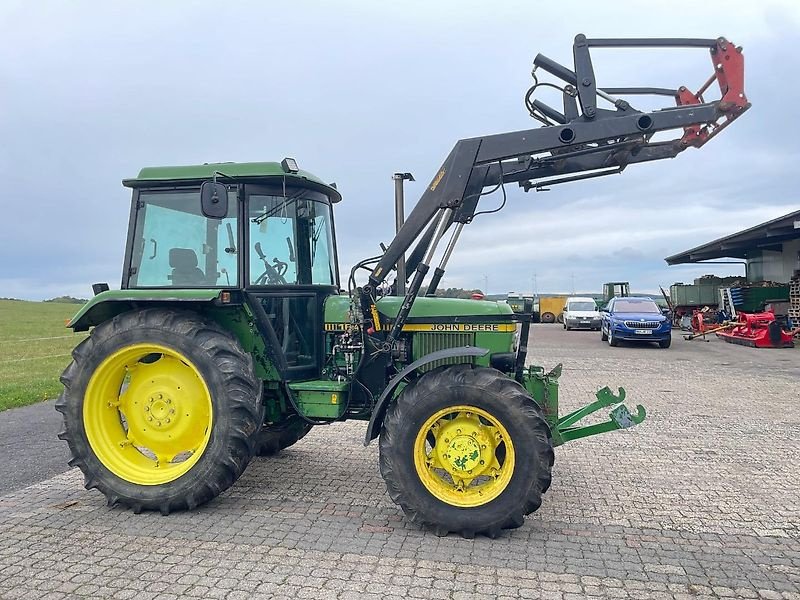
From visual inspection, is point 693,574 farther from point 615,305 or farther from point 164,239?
point 615,305

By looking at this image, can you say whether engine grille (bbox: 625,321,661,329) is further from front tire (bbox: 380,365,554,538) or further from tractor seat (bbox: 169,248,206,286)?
tractor seat (bbox: 169,248,206,286)

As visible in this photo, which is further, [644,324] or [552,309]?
[552,309]

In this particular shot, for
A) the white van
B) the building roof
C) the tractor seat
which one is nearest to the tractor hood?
the tractor seat

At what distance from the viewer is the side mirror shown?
174 inches

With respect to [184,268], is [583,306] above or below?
below

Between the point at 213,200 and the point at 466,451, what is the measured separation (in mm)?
2433

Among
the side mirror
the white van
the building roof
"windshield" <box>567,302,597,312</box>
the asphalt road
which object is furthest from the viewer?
"windshield" <box>567,302,597,312</box>

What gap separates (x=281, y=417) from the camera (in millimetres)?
5332

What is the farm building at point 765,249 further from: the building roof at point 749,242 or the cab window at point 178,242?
the cab window at point 178,242

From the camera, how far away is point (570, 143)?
445cm

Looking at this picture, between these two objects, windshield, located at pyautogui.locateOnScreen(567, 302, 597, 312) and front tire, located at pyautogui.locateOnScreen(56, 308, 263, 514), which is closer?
front tire, located at pyautogui.locateOnScreen(56, 308, 263, 514)

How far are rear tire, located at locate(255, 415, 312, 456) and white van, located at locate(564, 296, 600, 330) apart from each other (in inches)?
975

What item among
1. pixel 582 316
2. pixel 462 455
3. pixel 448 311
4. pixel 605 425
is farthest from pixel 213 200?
pixel 582 316

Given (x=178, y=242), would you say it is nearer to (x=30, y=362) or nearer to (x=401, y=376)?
(x=401, y=376)
